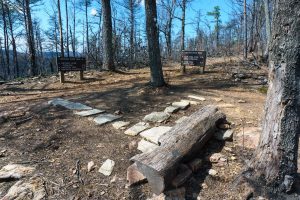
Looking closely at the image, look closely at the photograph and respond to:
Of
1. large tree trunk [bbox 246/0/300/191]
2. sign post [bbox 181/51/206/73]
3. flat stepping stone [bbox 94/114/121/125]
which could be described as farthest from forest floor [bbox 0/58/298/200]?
sign post [bbox 181/51/206/73]

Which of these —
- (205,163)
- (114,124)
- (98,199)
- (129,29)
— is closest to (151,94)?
(114,124)

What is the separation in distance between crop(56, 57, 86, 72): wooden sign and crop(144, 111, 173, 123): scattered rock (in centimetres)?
472

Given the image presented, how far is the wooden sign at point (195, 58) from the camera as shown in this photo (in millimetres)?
8875

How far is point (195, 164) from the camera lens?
3.04 metres

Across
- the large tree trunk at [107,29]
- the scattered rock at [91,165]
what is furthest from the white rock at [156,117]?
the large tree trunk at [107,29]

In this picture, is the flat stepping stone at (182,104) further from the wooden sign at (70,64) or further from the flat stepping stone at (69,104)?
the wooden sign at (70,64)

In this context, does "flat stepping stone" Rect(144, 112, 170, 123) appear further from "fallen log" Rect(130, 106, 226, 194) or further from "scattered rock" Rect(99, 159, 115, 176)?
"scattered rock" Rect(99, 159, 115, 176)

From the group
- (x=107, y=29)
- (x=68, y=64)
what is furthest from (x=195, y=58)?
(x=68, y=64)

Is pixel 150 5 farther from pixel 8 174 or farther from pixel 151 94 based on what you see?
pixel 8 174

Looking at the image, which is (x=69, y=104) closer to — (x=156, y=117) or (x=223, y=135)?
(x=156, y=117)

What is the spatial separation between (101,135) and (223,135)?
1.84m

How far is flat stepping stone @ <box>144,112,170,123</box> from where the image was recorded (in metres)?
4.46

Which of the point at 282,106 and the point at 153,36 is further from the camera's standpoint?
the point at 153,36

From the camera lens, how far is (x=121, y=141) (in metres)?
3.86
